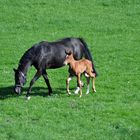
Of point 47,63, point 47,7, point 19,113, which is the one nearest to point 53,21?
point 47,7

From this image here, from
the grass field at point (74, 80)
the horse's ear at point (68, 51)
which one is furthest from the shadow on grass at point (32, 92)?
the horse's ear at point (68, 51)

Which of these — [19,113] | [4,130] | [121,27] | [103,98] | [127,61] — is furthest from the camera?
[121,27]

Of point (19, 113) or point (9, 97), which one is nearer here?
point (19, 113)

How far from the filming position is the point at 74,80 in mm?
20562

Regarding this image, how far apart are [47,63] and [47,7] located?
52.6ft

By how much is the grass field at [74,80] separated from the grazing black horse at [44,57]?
0.65 meters

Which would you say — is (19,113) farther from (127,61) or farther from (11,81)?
(127,61)

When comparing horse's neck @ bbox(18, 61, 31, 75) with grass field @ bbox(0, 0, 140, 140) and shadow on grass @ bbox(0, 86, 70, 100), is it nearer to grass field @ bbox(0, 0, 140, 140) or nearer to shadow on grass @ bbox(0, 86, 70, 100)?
grass field @ bbox(0, 0, 140, 140)

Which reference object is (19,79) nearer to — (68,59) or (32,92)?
(32,92)

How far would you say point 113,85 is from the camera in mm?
19703

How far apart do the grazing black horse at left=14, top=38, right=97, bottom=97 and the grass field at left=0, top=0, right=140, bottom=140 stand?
648mm

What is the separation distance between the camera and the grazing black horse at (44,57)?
17875 mm

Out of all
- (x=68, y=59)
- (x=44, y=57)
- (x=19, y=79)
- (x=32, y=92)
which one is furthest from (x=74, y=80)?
(x=19, y=79)

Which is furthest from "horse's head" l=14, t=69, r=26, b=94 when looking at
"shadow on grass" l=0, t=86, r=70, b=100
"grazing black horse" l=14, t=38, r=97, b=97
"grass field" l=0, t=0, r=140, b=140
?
"shadow on grass" l=0, t=86, r=70, b=100
